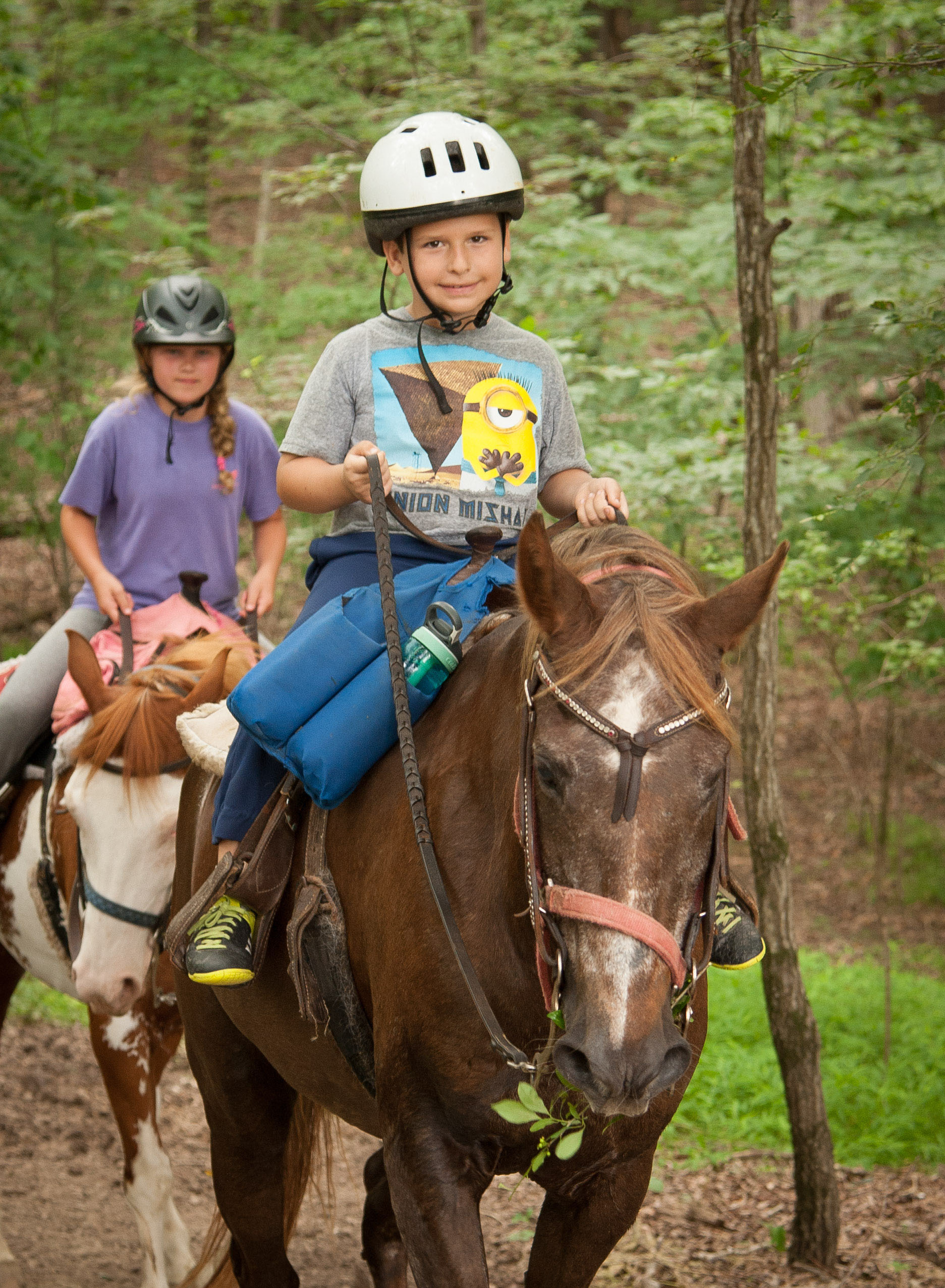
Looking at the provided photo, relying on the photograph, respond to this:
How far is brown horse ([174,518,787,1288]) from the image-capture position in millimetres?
1853

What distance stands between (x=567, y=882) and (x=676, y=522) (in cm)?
514

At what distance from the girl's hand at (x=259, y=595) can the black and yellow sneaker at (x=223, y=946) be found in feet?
7.49

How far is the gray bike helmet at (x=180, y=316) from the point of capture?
4.89 metres

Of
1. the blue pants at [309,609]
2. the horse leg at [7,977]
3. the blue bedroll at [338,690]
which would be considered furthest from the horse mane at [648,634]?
the horse leg at [7,977]

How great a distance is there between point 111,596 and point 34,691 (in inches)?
20.3

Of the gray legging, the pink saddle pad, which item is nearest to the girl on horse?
the gray legging

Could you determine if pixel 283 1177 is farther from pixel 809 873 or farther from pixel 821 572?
pixel 809 873

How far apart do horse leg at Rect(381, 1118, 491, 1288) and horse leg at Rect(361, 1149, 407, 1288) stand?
1.58m

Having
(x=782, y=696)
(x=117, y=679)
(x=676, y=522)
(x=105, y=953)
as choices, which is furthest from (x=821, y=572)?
(x=782, y=696)

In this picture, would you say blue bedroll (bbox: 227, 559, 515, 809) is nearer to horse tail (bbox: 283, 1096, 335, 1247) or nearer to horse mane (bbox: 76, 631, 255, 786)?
horse mane (bbox: 76, 631, 255, 786)

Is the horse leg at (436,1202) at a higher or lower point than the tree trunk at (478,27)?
lower

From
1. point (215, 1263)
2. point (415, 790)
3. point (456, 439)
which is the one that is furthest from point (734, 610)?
point (215, 1263)

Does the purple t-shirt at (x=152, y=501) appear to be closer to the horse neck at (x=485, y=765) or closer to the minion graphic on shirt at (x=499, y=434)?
the minion graphic on shirt at (x=499, y=434)

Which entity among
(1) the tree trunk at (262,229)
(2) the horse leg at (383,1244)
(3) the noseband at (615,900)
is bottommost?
(2) the horse leg at (383,1244)
